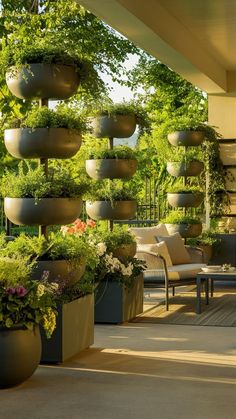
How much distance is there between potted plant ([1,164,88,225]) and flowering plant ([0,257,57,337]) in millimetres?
674

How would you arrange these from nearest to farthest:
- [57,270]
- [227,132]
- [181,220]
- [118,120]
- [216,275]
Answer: [57,270], [118,120], [216,275], [181,220], [227,132]

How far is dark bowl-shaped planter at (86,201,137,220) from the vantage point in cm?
944

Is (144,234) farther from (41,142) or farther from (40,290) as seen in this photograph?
(40,290)

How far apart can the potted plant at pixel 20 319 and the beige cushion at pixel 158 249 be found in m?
4.02

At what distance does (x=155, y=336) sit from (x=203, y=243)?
5118 mm

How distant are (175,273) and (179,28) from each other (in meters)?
2.77

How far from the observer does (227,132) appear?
49.8ft

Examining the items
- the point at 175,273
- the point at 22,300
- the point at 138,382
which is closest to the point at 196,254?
the point at 175,273

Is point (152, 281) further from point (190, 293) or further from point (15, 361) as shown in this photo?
point (15, 361)

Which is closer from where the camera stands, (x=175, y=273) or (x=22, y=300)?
(x=22, y=300)

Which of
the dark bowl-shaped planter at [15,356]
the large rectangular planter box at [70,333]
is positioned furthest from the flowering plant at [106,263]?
the dark bowl-shaped planter at [15,356]

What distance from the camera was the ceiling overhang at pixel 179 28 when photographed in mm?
8555


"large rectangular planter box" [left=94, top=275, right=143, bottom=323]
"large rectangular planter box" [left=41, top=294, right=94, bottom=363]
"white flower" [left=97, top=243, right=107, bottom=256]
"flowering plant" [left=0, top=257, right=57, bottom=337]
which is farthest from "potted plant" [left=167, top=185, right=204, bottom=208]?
"flowering plant" [left=0, top=257, right=57, bottom=337]

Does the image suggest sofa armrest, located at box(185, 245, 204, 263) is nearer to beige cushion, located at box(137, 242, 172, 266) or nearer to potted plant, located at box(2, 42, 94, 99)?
beige cushion, located at box(137, 242, 172, 266)
